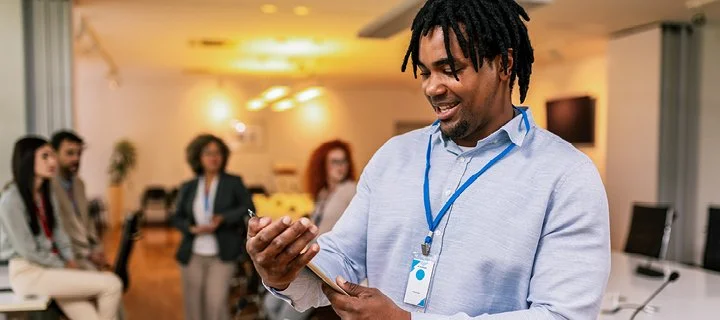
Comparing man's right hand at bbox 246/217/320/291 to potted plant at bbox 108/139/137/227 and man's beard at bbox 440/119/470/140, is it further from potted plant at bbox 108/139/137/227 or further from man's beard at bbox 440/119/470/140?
potted plant at bbox 108/139/137/227

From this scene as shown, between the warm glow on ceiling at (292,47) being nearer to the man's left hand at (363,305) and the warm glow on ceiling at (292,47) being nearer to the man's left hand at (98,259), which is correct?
the man's left hand at (98,259)

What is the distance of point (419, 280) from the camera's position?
1185 millimetres

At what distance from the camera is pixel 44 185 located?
3.71m

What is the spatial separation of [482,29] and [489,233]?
14.6 inches

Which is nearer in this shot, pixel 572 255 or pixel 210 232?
pixel 572 255

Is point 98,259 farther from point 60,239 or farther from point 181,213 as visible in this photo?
point 60,239

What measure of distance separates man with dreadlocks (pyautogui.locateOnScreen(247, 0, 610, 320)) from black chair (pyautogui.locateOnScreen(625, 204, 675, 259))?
136 inches

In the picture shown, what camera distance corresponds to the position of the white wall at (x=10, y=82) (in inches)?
181

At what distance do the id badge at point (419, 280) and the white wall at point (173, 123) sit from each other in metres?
10.8

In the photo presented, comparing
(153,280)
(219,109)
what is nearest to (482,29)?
(153,280)

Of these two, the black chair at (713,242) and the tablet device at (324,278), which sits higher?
the tablet device at (324,278)

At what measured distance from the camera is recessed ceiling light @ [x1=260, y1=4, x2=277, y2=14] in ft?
19.6

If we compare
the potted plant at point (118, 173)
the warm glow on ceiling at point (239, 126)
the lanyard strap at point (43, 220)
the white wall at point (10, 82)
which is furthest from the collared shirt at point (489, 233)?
the warm glow on ceiling at point (239, 126)

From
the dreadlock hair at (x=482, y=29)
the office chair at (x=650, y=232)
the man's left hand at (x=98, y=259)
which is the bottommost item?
the man's left hand at (x=98, y=259)
